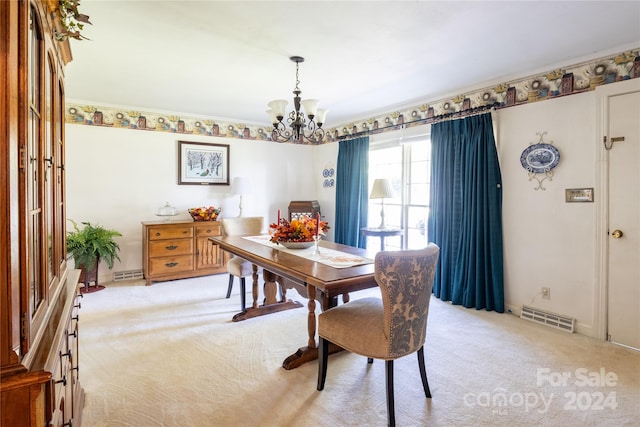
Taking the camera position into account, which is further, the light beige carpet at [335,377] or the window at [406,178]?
the window at [406,178]

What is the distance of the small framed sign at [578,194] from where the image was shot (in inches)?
115

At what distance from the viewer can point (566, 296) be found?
310 centimetres

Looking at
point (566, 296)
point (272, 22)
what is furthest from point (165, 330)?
point (566, 296)

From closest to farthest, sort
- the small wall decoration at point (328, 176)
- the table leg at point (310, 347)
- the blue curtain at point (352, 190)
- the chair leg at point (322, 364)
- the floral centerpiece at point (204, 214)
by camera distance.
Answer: the chair leg at point (322, 364), the table leg at point (310, 347), the floral centerpiece at point (204, 214), the blue curtain at point (352, 190), the small wall decoration at point (328, 176)

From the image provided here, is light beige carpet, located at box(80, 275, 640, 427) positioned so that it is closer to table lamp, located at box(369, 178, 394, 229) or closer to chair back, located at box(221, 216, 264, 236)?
chair back, located at box(221, 216, 264, 236)

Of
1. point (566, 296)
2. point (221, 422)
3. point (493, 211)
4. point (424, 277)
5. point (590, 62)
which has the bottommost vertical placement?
point (221, 422)

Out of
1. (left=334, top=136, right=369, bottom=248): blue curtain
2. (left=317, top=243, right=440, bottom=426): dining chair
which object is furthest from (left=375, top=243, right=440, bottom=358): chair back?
(left=334, top=136, right=369, bottom=248): blue curtain

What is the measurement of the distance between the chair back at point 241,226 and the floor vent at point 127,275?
5.88ft

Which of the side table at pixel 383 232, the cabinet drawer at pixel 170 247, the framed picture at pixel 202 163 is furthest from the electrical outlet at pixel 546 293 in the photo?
the framed picture at pixel 202 163

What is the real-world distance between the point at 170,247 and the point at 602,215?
468 centimetres

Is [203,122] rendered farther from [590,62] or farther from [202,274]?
[590,62]

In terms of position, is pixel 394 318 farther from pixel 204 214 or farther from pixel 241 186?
pixel 241 186

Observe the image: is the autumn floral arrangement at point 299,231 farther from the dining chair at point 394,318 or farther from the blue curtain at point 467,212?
the blue curtain at point 467,212

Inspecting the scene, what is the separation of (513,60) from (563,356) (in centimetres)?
244
